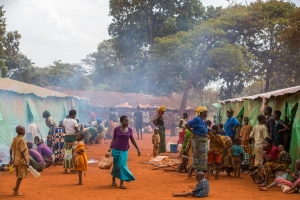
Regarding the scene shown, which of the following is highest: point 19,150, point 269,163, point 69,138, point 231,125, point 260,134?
point 231,125

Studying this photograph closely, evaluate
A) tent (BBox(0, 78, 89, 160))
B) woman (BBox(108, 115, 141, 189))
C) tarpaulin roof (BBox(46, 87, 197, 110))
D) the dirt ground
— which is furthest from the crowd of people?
tarpaulin roof (BBox(46, 87, 197, 110))

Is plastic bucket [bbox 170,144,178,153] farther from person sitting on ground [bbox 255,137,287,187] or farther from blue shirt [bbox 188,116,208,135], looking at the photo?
person sitting on ground [bbox 255,137,287,187]

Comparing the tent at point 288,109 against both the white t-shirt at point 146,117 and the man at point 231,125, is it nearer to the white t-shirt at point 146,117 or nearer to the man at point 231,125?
the man at point 231,125

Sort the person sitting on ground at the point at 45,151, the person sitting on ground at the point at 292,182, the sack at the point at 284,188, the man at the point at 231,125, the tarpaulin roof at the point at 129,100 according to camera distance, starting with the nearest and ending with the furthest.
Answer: the person sitting on ground at the point at 292,182 < the sack at the point at 284,188 < the person sitting on ground at the point at 45,151 < the man at the point at 231,125 < the tarpaulin roof at the point at 129,100

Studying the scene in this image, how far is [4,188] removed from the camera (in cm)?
834

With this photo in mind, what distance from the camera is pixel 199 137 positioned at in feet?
30.4

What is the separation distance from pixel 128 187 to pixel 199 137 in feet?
6.30

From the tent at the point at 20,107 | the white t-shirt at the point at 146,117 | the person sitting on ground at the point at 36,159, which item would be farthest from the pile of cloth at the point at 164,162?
the white t-shirt at the point at 146,117

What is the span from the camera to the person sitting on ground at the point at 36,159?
10648 mm

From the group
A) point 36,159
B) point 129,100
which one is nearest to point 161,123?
point 36,159

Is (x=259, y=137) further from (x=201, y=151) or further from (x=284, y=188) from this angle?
(x=284, y=188)

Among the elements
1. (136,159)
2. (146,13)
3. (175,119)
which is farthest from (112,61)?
(136,159)

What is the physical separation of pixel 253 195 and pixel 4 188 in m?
4.87

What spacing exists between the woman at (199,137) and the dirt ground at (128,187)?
1.56ft
